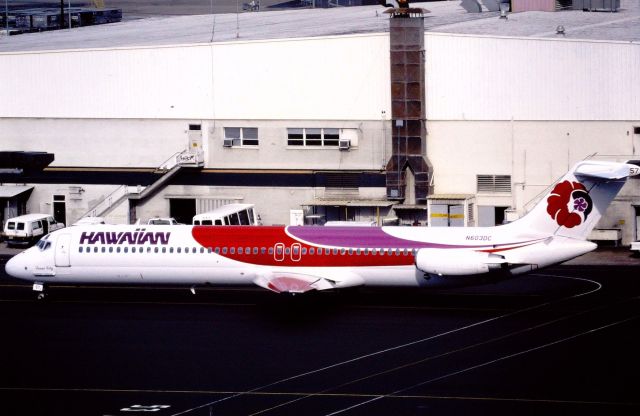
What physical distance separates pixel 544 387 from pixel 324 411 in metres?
7.42

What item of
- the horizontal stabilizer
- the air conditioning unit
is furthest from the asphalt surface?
the air conditioning unit

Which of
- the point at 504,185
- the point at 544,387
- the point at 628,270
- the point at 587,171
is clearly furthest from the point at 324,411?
the point at 504,185

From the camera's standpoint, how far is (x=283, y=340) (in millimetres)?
44719

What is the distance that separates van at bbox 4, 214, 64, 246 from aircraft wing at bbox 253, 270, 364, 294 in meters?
26.4

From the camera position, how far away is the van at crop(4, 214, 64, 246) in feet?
236

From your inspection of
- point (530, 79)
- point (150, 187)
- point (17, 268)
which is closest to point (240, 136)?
point (150, 187)

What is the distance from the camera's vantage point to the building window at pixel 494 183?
7025cm

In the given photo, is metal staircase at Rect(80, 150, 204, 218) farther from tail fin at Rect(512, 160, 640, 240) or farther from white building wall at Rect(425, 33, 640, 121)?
tail fin at Rect(512, 160, 640, 240)

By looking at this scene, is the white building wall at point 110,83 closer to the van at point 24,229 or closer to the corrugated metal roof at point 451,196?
the van at point 24,229

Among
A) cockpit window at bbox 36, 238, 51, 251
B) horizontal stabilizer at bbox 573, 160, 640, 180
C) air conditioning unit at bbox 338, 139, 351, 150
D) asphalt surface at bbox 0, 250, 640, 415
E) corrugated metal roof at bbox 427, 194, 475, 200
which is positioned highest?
air conditioning unit at bbox 338, 139, 351, 150

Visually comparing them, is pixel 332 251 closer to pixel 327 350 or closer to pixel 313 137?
pixel 327 350

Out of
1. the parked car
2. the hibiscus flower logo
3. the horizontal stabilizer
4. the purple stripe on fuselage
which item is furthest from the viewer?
the parked car

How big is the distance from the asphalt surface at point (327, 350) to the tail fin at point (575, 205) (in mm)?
3556

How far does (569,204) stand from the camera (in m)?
47.8
